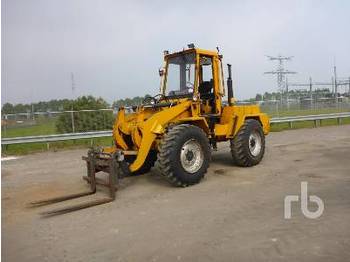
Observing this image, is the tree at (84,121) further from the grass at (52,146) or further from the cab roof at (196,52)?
the cab roof at (196,52)

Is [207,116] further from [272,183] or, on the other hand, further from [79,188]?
[79,188]

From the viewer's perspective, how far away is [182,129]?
8.12 m

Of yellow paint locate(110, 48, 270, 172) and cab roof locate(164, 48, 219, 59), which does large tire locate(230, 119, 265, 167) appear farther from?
cab roof locate(164, 48, 219, 59)

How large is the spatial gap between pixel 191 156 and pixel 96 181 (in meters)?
1.91

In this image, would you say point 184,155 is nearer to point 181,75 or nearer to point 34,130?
point 181,75

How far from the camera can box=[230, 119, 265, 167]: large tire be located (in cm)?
979

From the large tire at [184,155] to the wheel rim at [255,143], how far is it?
78.4 inches

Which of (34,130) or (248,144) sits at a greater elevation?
(34,130)

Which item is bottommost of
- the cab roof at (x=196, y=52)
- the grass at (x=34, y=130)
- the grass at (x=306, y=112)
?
the grass at (x=34, y=130)

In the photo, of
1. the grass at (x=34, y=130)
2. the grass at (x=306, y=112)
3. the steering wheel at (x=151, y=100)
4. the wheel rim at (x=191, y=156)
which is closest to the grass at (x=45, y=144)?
the grass at (x=34, y=130)

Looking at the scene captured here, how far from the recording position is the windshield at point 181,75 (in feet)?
30.8

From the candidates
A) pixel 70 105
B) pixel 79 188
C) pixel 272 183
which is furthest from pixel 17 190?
pixel 70 105

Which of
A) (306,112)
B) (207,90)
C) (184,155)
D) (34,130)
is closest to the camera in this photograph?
(184,155)

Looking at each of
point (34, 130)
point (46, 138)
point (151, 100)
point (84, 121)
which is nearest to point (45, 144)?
point (46, 138)
